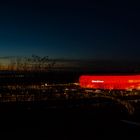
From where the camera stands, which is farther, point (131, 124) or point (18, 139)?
point (18, 139)

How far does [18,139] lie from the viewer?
21984 millimetres

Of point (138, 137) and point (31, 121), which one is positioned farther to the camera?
point (31, 121)

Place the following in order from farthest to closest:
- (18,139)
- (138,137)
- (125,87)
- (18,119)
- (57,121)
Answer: (125,87) < (18,119) < (57,121) < (18,139) < (138,137)

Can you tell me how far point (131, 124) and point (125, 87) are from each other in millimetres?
74170

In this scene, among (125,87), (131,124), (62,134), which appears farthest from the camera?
(125,87)

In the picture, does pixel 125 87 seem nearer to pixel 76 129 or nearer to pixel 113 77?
pixel 113 77

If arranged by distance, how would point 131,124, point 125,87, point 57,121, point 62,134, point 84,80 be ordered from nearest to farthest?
point 131,124 < point 62,134 < point 57,121 < point 125,87 < point 84,80

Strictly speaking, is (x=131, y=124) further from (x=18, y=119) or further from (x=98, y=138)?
(x=18, y=119)

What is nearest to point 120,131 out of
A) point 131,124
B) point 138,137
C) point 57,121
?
point 131,124

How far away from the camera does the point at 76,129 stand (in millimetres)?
25547

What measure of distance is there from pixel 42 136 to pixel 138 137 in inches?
322

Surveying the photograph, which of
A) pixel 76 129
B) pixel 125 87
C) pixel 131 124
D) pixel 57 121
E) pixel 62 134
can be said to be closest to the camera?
pixel 131 124

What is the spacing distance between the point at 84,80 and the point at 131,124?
79.6 m

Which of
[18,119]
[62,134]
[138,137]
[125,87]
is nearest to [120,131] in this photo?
[138,137]
